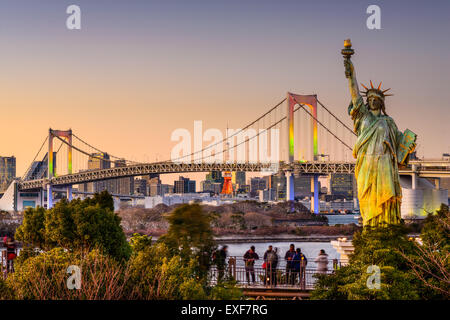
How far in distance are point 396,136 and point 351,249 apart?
2.56 metres

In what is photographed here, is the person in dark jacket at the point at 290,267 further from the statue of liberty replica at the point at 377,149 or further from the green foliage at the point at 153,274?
the green foliage at the point at 153,274

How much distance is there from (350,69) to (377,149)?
1597mm

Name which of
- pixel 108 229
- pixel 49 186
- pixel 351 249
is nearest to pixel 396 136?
pixel 351 249

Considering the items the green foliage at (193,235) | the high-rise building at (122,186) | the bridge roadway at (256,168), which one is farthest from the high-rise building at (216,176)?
the green foliage at (193,235)

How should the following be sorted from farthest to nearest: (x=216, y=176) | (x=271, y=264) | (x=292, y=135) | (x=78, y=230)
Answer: (x=292, y=135), (x=216, y=176), (x=78, y=230), (x=271, y=264)

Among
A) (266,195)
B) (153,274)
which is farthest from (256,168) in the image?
(153,274)

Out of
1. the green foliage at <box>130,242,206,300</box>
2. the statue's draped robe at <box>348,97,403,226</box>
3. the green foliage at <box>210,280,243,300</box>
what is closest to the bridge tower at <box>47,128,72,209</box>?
the statue's draped robe at <box>348,97,403,226</box>

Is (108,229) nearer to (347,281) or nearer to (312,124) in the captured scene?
(347,281)

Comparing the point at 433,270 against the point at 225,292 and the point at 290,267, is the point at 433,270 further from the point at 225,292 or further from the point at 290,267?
the point at 225,292

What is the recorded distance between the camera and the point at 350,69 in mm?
11797

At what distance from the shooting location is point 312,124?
53844 mm

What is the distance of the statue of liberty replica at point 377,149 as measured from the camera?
11.9 meters

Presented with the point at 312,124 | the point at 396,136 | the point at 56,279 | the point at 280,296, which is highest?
the point at 312,124
